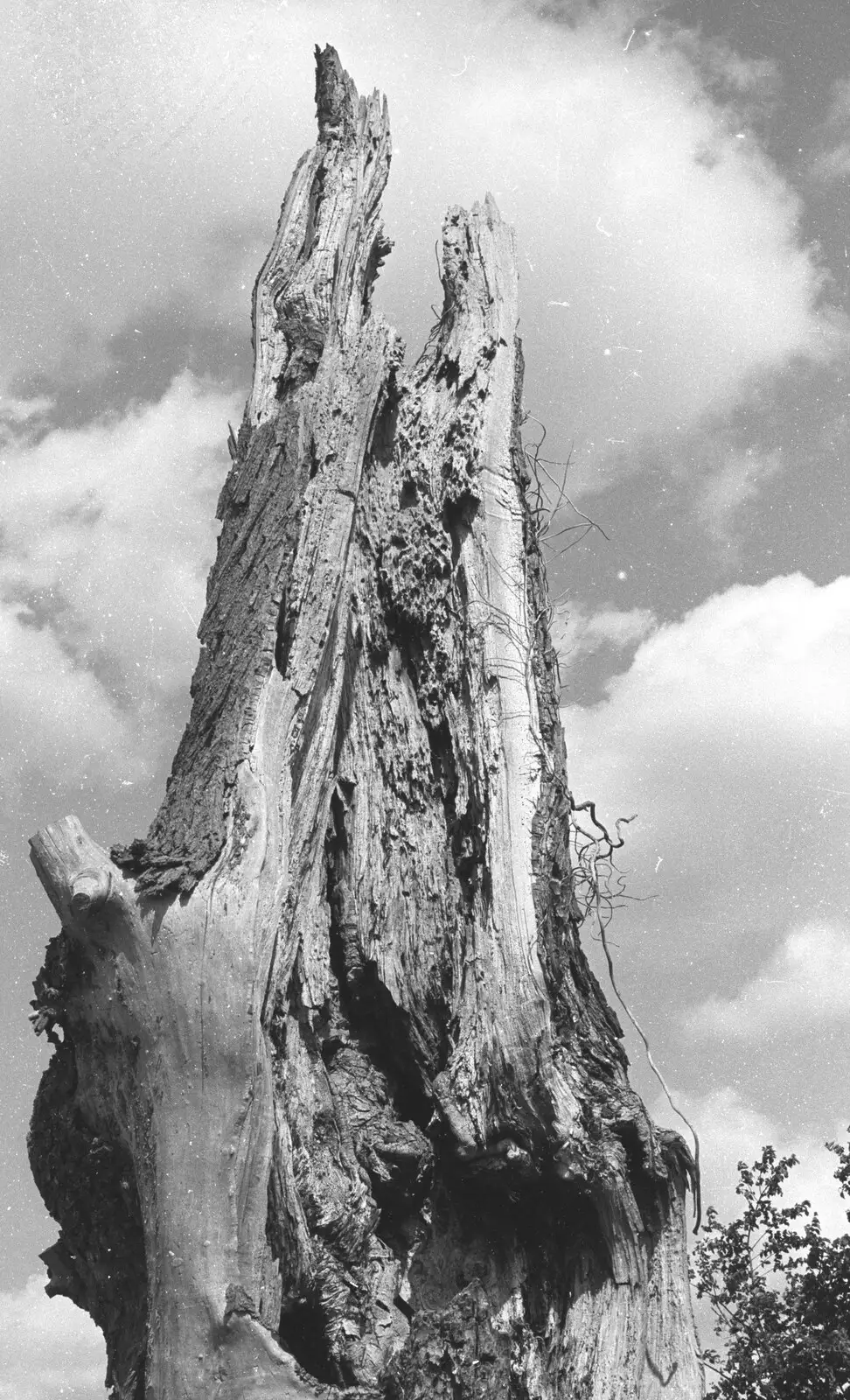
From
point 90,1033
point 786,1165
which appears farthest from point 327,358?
point 786,1165

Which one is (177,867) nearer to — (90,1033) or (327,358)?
(90,1033)

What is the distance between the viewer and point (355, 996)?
4.07 m

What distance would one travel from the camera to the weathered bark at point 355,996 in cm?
313

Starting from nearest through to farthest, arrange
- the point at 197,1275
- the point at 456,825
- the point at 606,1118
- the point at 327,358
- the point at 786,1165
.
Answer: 1. the point at 197,1275
2. the point at 606,1118
3. the point at 456,825
4. the point at 327,358
5. the point at 786,1165

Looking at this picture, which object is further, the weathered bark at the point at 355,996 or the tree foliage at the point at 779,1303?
the tree foliage at the point at 779,1303

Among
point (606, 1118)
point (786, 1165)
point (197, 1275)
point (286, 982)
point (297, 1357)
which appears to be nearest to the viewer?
point (197, 1275)

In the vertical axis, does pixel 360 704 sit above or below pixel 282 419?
below

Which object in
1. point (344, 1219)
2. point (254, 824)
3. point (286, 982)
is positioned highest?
point (254, 824)

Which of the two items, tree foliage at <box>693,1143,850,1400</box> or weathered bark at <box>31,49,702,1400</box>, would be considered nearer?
weathered bark at <box>31,49,702,1400</box>

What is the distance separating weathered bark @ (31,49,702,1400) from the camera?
123 inches

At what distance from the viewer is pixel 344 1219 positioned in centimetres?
338

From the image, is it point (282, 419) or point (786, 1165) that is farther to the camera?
point (786, 1165)

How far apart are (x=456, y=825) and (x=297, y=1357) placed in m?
1.78

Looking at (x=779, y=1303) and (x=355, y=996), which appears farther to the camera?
(x=779, y=1303)
